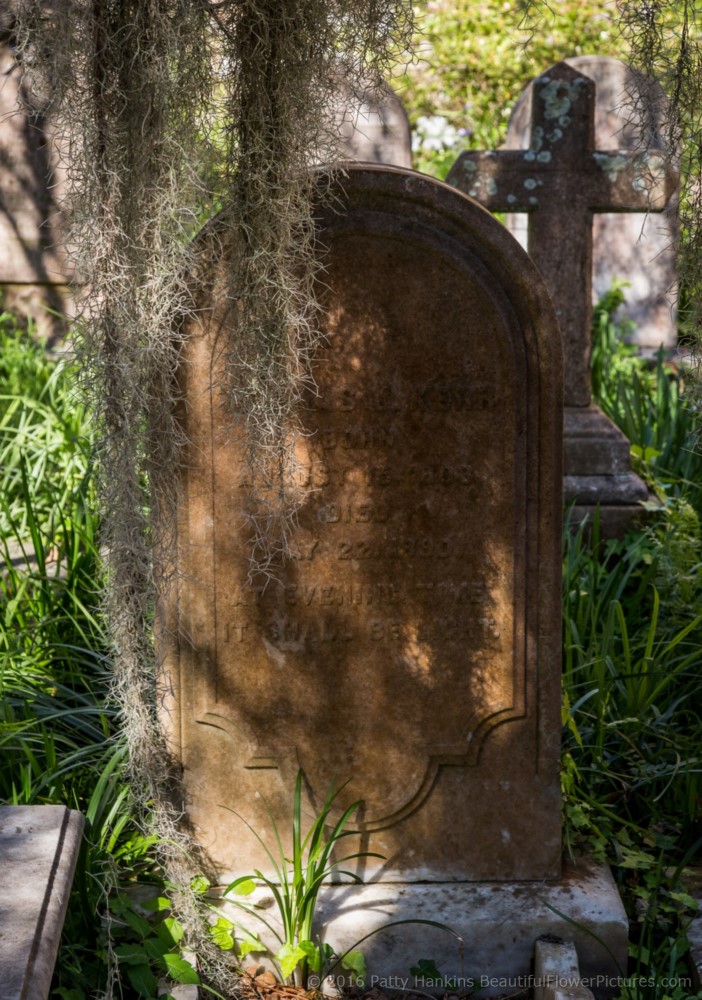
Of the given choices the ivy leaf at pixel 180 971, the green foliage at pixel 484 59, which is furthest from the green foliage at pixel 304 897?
the green foliage at pixel 484 59

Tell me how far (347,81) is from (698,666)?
1.92 metres

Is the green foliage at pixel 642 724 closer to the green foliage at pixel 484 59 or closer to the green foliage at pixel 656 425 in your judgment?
the green foliage at pixel 656 425

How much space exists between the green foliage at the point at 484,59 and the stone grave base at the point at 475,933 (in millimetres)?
7753

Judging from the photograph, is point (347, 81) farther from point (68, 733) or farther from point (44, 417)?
point (44, 417)

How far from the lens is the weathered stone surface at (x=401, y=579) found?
2.25 metres

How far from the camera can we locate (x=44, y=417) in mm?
4539

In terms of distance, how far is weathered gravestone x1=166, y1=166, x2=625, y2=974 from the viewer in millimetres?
2244

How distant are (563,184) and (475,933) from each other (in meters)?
2.76

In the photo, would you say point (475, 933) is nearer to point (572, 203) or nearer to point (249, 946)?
point (249, 946)

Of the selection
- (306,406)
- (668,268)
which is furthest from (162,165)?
(668,268)

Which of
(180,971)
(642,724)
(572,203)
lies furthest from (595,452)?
(180,971)

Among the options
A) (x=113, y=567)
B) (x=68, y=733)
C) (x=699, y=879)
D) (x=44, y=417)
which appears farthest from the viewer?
A: (x=44, y=417)

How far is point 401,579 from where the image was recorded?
7.77ft

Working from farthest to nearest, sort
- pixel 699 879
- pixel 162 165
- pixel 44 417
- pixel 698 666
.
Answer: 1. pixel 44 417
2. pixel 698 666
3. pixel 699 879
4. pixel 162 165
